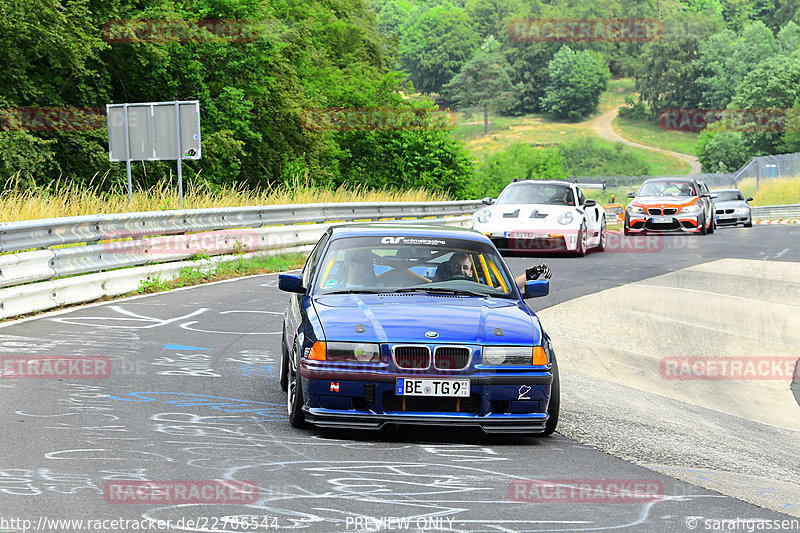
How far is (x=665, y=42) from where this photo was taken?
189000 mm

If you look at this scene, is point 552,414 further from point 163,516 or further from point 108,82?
A: point 108,82

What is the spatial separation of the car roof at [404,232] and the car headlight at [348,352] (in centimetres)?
166

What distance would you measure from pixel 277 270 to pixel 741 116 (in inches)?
4088

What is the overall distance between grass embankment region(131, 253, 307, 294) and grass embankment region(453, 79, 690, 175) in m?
137

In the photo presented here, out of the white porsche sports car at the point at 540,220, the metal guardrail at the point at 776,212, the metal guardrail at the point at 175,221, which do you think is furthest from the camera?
the metal guardrail at the point at 776,212

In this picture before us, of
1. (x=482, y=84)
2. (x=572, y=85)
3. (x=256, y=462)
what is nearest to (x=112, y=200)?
(x=256, y=462)

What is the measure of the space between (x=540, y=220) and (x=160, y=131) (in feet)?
25.3

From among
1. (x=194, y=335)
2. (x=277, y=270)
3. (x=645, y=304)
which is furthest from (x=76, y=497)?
(x=277, y=270)

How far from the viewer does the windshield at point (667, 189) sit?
28.4 metres

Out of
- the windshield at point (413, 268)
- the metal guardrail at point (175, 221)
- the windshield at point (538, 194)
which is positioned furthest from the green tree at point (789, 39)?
the windshield at point (413, 268)

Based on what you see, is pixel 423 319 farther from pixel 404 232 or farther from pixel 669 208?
pixel 669 208

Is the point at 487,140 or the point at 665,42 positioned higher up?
the point at 665,42

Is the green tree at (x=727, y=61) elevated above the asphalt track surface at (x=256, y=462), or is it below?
above

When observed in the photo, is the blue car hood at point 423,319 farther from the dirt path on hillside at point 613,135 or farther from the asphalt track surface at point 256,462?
the dirt path on hillside at point 613,135
